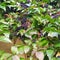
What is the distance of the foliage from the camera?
1.09 metres

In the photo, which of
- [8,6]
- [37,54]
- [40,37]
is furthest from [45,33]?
[8,6]

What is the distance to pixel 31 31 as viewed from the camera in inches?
46.8

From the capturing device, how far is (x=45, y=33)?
117cm

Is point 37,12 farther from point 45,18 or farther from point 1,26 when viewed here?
point 1,26

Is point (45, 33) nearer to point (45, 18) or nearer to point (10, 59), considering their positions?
point (45, 18)

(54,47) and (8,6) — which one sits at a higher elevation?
(8,6)

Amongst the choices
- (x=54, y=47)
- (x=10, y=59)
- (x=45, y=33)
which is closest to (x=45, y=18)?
(x=45, y=33)

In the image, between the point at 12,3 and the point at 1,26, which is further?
the point at 12,3

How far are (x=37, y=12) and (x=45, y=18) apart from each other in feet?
0.60

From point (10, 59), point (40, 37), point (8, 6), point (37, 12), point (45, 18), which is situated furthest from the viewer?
point (8, 6)

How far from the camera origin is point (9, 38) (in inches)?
46.7

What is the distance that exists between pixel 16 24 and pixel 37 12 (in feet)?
0.74

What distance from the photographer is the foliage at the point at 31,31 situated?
1.09 meters

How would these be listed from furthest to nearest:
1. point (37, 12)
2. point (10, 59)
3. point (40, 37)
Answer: point (37, 12), point (40, 37), point (10, 59)
